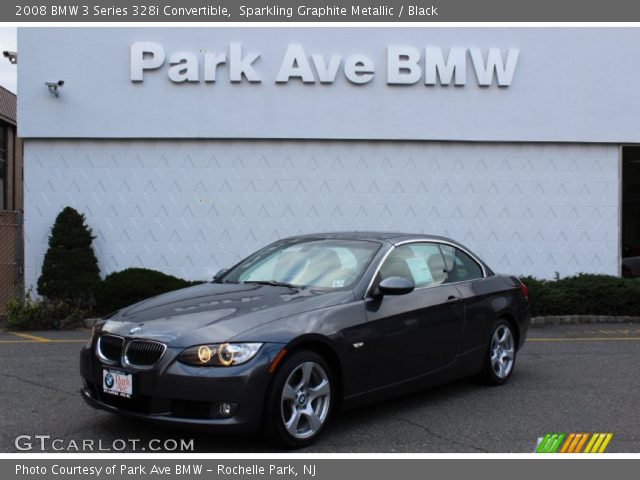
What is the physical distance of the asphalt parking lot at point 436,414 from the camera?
5.08 metres

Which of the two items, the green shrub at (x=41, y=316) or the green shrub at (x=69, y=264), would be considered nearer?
the green shrub at (x=41, y=316)

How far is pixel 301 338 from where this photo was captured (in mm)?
4855

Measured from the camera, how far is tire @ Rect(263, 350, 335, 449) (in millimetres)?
4664

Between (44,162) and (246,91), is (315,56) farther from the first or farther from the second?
(44,162)

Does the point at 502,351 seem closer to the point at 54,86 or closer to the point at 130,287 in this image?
the point at 130,287

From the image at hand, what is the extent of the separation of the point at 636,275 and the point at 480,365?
840cm

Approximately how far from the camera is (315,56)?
13156 mm

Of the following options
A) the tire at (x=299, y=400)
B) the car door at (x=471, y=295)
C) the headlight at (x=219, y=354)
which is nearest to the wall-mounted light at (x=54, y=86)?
the car door at (x=471, y=295)

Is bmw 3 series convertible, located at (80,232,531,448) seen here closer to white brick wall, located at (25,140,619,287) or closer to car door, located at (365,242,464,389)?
car door, located at (365,242,464,389)

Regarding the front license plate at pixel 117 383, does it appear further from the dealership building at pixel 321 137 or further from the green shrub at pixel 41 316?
the dealership building at pixel 321 137

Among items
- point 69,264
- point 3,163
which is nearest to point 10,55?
point 69,264

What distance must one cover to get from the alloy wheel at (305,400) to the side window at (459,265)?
6.93 feet

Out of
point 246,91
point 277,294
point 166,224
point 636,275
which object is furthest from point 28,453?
point 636,275

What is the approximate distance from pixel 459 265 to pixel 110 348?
11.5 feet
